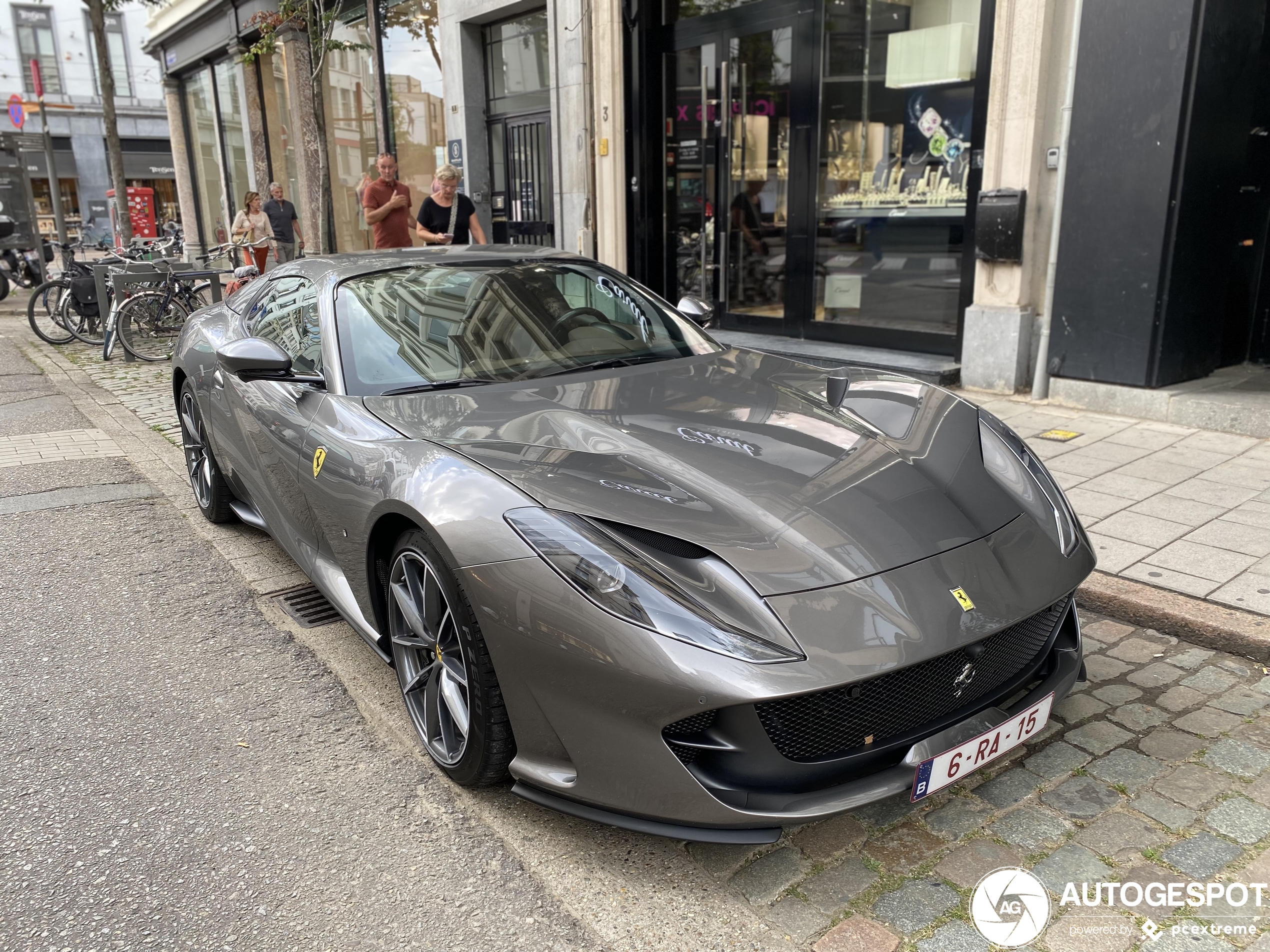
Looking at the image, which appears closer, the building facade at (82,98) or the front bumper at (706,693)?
the front bumper at (706,693)

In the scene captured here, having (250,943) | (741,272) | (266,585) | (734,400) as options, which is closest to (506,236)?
(741,272)

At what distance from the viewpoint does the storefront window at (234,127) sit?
20.2 meters

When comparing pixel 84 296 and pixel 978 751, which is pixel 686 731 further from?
pixel 84 296

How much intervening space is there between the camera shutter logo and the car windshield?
2099mm

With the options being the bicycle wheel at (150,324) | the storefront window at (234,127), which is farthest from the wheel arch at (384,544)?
the storefront window at (234,127)

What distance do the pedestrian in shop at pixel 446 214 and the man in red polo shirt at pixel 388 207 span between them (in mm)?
369

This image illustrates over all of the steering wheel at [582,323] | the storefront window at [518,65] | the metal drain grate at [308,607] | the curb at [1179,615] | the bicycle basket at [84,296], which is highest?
the storefront window at [518,65]

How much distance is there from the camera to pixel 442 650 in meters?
2.63

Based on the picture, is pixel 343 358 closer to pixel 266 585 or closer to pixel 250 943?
pixel 266 585

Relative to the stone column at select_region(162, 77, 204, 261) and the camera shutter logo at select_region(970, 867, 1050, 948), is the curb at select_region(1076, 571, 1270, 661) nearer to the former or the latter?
the camera shutter logo at select_region(970, 867, 1050, 948)

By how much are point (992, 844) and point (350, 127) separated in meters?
15.9

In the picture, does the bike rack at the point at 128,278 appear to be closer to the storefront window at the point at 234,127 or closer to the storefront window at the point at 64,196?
the storefront window at the point at 234,127

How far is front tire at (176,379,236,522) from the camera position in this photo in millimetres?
4863

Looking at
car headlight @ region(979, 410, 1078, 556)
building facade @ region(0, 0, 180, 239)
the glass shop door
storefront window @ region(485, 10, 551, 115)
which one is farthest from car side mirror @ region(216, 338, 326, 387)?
building facade @ region(0, 0, 180, 239)
